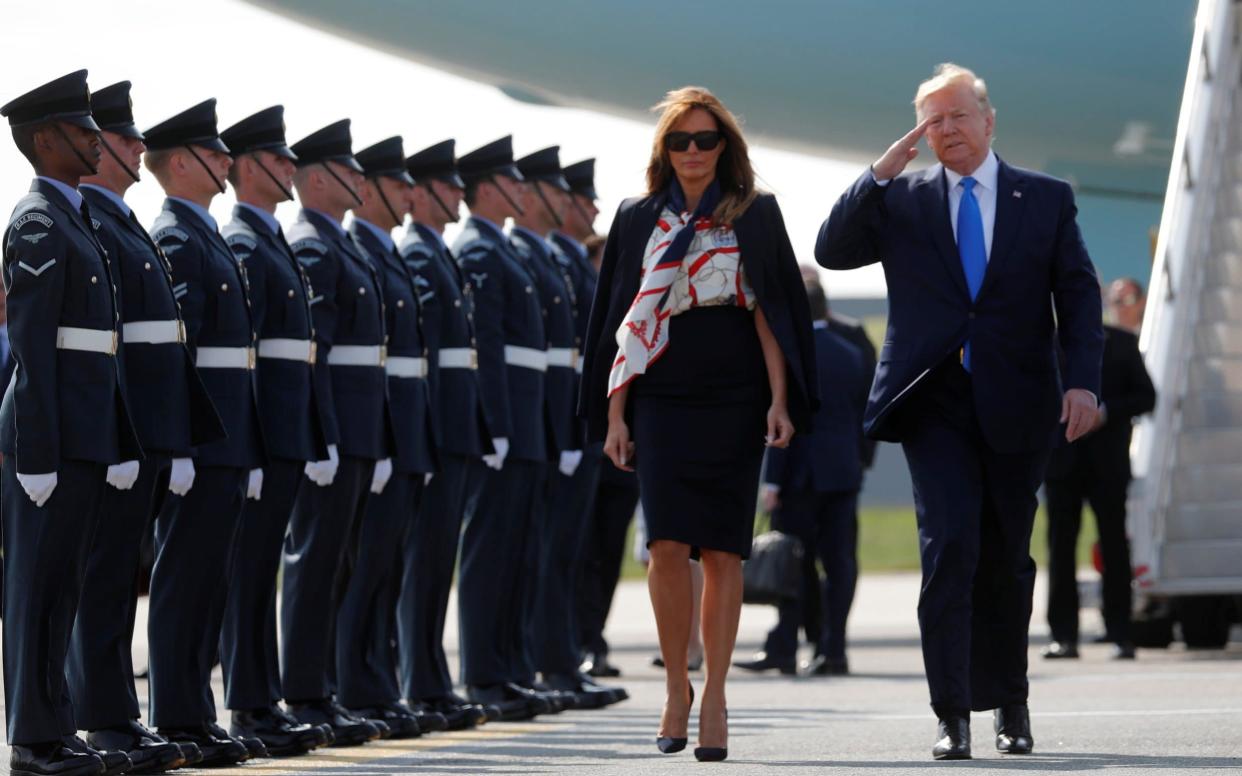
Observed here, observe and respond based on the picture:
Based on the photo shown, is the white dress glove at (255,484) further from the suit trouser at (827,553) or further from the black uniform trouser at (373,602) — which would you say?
the suit trouser at (827,553)

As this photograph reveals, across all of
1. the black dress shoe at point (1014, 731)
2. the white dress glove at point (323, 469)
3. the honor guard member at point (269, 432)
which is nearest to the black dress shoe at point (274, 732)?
the honor guard member at point (269, 432)

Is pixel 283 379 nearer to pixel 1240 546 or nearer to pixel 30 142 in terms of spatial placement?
pixel 30 142

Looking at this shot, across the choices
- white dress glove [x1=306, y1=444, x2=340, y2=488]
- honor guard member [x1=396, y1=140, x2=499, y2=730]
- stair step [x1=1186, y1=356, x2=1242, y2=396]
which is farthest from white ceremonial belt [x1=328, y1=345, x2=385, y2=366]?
stair step [x1=1186, y1=356, x2=1242, y2=396]

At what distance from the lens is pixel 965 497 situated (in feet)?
20.7

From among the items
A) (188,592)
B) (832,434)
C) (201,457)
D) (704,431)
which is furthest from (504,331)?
(832,434)

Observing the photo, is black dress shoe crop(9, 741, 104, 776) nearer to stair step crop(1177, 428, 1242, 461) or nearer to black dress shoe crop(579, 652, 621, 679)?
black dress shoe crop(579, 652, 621, 679)

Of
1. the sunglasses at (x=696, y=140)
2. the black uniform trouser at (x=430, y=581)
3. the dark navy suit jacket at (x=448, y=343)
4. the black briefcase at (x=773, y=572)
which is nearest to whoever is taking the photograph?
the sunglasses at (x=696, y=140)

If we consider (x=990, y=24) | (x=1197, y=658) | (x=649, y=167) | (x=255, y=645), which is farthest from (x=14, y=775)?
(x=990, y=24)

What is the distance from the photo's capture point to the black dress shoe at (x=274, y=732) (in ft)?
22.9

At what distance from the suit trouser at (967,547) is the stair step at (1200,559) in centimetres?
538

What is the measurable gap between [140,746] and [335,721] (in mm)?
1150

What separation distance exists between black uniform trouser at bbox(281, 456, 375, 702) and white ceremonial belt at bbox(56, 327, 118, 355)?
1452 millimetres

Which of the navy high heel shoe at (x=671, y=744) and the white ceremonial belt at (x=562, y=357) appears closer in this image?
the navy high heel shoe at (x=671, y=744)

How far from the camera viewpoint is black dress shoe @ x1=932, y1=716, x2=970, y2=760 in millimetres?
6160
